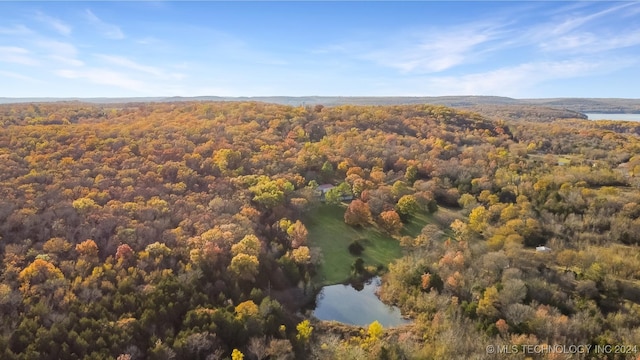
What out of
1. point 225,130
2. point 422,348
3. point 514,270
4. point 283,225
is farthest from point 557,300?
point 225,130

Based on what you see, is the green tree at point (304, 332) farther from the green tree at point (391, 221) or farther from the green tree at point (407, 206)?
the green tree at point (407, 206)

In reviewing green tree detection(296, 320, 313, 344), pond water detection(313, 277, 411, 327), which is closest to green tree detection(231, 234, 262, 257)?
pond water detection(313, 277, 411, 327)

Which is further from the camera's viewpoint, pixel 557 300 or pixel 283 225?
pixel 283 225

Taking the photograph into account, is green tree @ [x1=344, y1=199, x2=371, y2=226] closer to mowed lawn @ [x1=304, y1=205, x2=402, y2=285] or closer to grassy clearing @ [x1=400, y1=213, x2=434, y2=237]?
mowed lawn @ [x1=304, y1=205, x2=402, y2=285]

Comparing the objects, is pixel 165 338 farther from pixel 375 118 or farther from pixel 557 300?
pixel 375 118

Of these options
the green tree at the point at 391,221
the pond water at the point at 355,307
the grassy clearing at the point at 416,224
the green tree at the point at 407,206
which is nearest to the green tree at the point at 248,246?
the pond water at the point at 355,307

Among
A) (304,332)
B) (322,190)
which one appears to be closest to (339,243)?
(322,190)
